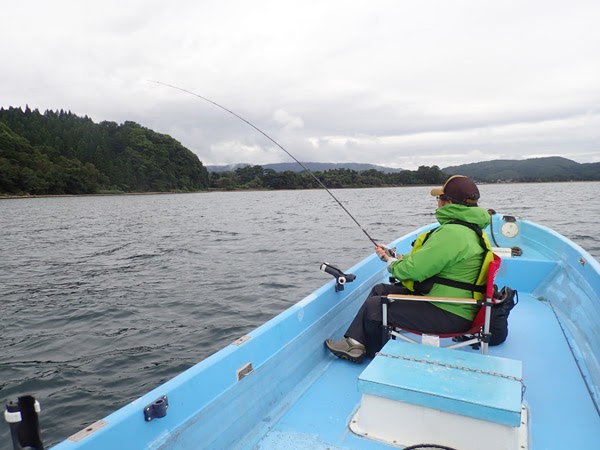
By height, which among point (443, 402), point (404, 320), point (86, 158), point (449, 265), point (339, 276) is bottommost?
point (443, 402)

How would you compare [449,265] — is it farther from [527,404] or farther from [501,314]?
[527,404]

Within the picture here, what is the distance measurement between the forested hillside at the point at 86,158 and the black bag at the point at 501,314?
71.0 meters

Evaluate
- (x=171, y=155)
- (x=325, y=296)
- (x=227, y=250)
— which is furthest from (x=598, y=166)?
(x=325, y=296)

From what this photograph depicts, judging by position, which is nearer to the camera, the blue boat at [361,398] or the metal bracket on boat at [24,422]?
the metal bracket on boat at [24,422]

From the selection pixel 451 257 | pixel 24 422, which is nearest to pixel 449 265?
pixel 451 257

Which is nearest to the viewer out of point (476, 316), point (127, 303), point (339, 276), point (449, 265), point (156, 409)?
point (156, 409)

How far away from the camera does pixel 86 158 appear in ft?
269

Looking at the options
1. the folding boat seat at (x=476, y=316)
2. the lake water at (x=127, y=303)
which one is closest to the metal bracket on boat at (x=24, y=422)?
the folding boat seat at (x=476, y=316)

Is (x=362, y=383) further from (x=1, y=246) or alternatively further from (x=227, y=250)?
(x=1, y=246)

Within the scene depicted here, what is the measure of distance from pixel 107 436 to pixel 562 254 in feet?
18.4

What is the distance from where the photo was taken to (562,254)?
213 inches

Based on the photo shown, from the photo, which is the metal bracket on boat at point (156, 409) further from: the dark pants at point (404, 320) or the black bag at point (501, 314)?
the black bag at point (501, 314)

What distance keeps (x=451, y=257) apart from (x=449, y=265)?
0.31ft

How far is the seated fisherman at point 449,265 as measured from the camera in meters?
2.91
